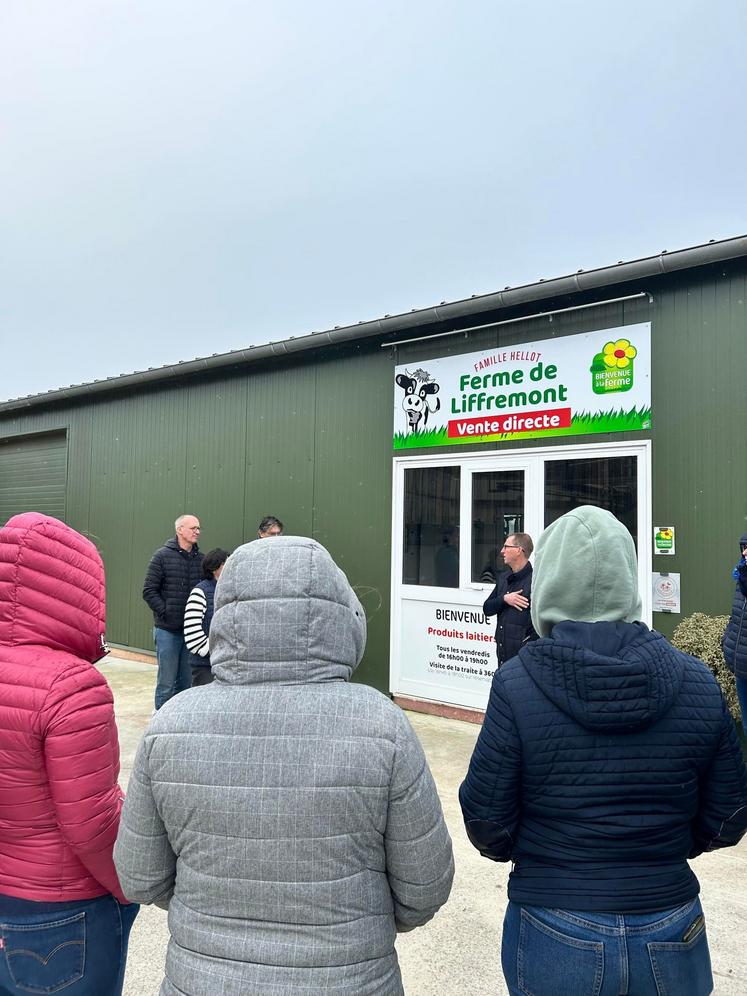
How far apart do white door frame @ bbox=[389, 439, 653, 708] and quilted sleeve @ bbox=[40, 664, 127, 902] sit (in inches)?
178

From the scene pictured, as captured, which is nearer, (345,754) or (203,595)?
(345,754)


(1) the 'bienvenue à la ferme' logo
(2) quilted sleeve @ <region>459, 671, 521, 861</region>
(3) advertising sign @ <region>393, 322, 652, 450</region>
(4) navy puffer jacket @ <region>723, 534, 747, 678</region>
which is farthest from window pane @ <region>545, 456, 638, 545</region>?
(2) quilted sleeve @ <region>459, 671, 521, 861</region>

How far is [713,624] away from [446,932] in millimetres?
2899

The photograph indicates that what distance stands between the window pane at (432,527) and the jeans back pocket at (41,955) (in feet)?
17.0

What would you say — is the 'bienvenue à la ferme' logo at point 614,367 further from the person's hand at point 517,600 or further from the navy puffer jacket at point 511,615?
the person's hand at point 517,600

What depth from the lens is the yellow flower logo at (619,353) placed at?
5.67 m

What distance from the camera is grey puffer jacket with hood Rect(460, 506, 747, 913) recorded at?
1.42m

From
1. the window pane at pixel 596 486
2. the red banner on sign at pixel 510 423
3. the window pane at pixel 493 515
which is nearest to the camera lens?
the window pane at pixel 596 486

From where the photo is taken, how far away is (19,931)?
1.57 meters

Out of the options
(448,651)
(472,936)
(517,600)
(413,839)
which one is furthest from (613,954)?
(448,651)

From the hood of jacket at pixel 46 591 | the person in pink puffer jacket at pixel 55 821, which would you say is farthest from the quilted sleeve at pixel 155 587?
the person in pink puffer jacket at pixel 55 821

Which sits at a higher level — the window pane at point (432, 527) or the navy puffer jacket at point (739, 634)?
the window pane at point (432, 527)

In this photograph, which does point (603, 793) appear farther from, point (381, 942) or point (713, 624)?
point (713, 624)

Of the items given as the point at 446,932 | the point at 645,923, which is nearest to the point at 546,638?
the point at 645,923
